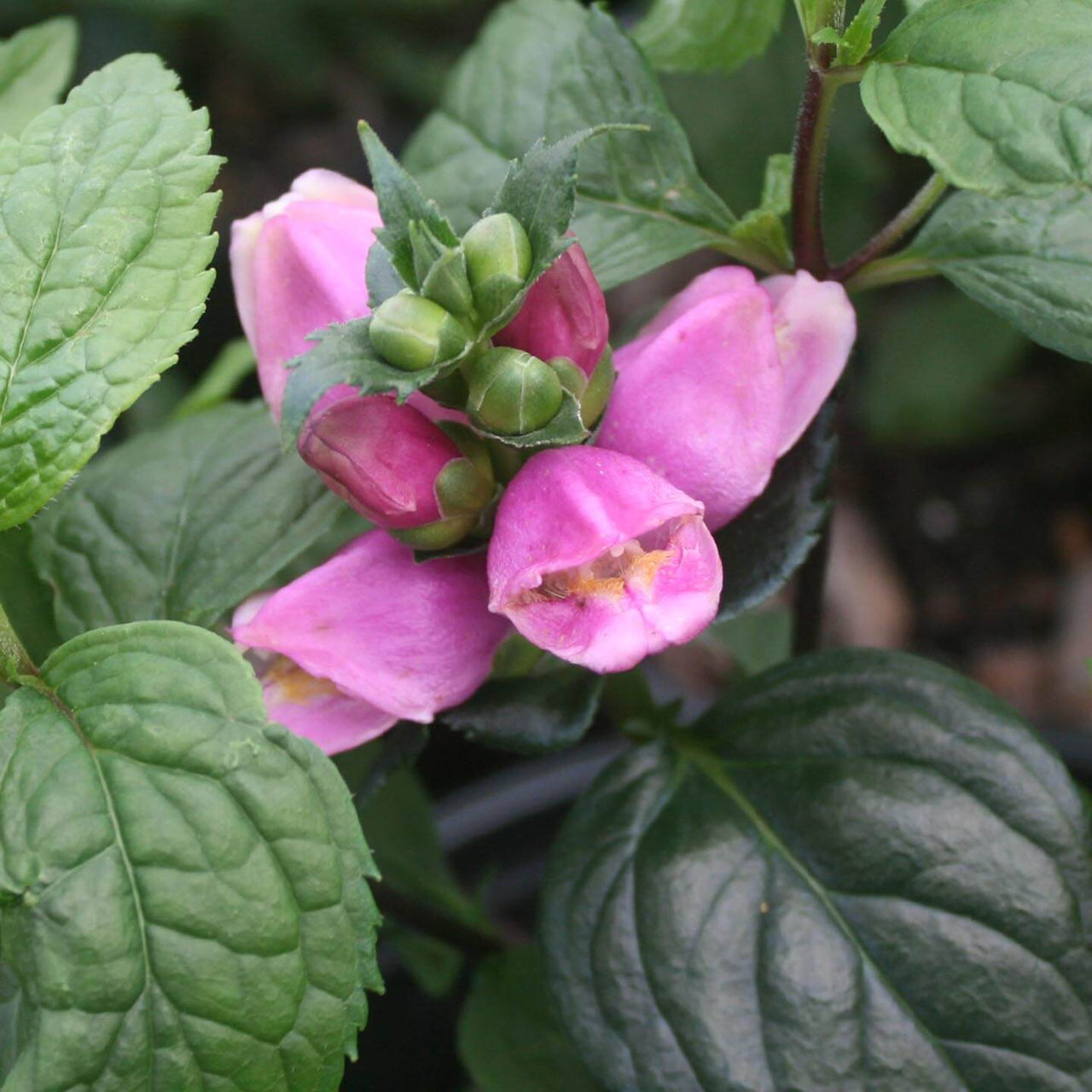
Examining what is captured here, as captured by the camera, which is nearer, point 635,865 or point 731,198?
point 635,865

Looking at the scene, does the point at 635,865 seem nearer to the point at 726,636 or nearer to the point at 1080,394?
the point at 726,636

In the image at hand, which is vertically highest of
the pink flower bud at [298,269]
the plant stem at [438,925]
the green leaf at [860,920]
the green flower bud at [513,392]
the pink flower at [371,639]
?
the pink flower bud at [298,269]

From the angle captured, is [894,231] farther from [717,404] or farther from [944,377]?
[944,377]

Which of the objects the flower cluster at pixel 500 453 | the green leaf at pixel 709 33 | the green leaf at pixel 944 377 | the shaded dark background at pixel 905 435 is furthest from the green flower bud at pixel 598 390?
the green leaf at pixel 944 377

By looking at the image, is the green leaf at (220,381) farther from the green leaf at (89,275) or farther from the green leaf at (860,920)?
the green leaf at (860,920)

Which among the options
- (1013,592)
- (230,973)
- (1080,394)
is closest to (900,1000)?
(230,973)

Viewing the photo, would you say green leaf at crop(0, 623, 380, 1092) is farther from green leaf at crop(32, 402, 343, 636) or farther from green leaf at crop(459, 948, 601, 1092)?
green leaf at crop(459, 948, 601, 1092)

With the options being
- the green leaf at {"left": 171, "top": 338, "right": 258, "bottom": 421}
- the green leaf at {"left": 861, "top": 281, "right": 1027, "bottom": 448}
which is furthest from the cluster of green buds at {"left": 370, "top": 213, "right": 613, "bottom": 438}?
the green leaf at {"left": 861, "top": 281, "right": 1027, "bottom": 448}
